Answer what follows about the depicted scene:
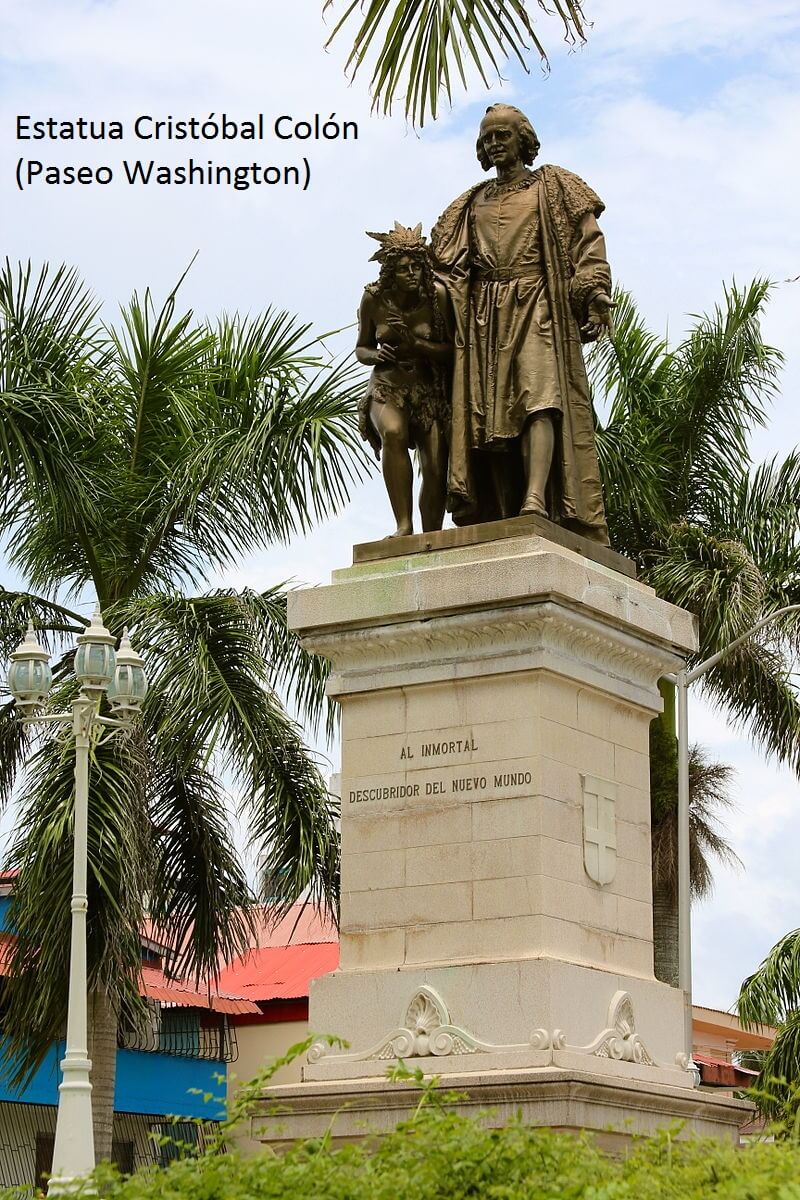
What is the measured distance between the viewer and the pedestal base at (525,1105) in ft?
33.8

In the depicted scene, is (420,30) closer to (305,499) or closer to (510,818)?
(510,818)

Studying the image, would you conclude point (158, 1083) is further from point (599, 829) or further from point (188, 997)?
point (599, 829)

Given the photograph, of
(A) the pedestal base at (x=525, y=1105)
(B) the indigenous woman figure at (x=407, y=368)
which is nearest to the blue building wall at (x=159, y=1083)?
(B) the indigenous woman figure at (x=407, y=368)

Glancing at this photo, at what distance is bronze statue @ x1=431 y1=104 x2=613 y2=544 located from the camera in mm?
12328

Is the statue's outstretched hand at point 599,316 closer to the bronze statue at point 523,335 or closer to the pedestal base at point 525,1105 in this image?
the bronze statue at point 523,335

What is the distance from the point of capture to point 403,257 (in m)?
12.3

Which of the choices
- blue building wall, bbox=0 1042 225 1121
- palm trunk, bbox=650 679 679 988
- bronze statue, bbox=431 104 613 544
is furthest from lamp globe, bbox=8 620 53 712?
blue building wall, bbox=0 1042 225 1121

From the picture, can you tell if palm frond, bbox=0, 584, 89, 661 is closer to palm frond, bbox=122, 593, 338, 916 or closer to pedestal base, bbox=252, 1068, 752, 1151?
palm frond, bbox=122, 593, 338, 916

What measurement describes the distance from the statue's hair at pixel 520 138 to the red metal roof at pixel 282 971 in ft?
91.0

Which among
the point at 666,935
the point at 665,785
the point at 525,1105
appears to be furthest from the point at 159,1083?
the point at 525,1105

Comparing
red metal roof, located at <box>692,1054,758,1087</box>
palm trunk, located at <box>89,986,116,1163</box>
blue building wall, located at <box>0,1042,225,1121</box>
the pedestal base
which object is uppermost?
red metal roof, located at <box>692,1054,758,1087</box>

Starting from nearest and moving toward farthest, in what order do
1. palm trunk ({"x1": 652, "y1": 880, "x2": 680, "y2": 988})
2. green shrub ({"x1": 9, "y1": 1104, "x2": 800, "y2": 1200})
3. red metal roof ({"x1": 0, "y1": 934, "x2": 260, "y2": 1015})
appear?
green shrub ({"x1": 9, "y1": 1104, "x2": 800, "y2": 1200}), palm trunk ({"x1": 652, "y1": 880, "x2": 680, "y2": 988}), red metal roof ({"x1": 0, "y1": 934, "x2": 260, "y2": 1015})

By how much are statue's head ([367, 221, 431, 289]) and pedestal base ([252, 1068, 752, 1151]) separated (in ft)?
14.2

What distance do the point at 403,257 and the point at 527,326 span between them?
0.78m
